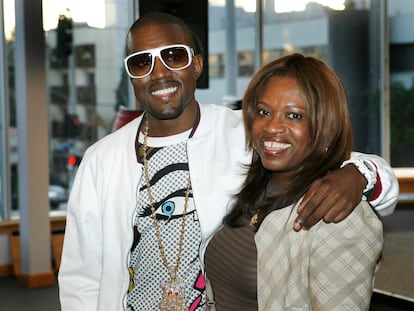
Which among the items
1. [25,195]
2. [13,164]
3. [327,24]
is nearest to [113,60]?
[13,164]

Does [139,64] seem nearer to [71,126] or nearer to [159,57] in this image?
[159,57]

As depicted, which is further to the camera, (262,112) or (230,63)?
(230,63)

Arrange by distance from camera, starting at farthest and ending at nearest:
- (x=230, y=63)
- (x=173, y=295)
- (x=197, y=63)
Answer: (x=230, y=63) < (x=197, y=63) < (x=173, y=295)

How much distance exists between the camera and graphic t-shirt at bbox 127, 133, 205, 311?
1.77 metres

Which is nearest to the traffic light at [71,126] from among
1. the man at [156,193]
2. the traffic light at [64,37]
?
the traffic light at [64,37]

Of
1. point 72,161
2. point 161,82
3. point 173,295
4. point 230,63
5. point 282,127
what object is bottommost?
point 72,161

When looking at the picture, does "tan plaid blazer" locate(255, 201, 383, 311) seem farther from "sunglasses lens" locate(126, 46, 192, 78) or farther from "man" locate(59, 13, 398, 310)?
"sunglasses lens" locate(126, 46, 192, 78)

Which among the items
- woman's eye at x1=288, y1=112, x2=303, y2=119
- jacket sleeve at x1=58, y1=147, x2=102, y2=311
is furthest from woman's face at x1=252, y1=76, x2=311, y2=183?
jacket sleeve at x1=58, y1=147, x2=102, y2=311

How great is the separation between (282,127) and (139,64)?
0.50m

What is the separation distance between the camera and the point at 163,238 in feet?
5.86

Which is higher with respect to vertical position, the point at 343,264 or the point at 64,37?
the point at 64,37

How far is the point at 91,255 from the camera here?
6.04 feet

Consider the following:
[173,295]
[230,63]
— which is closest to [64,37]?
[230,63]

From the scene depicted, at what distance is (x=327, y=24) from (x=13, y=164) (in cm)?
374
